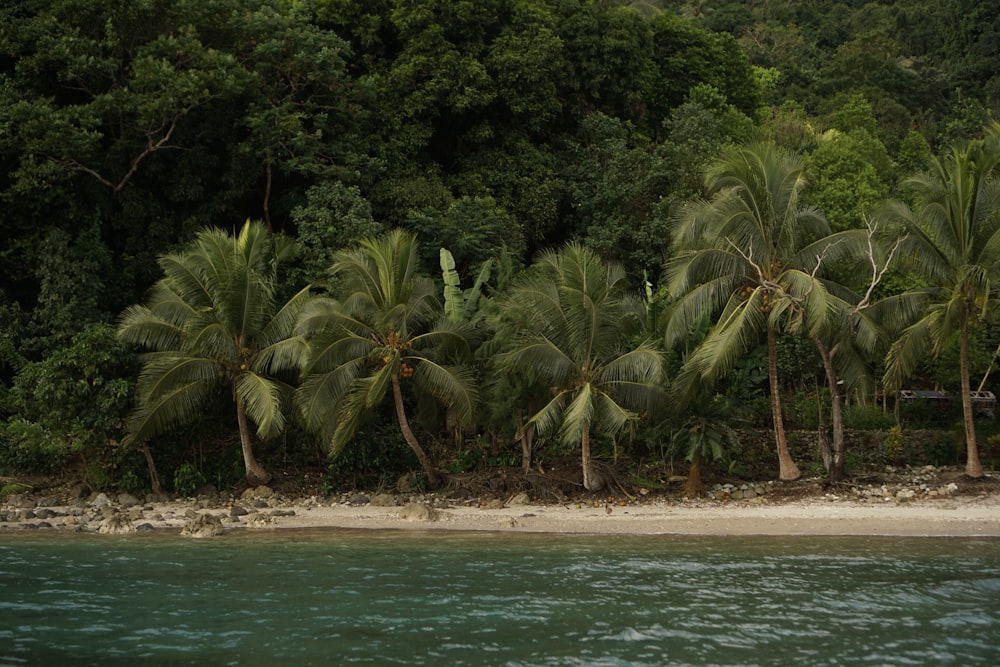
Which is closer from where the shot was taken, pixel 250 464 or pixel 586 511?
pixel 586 511

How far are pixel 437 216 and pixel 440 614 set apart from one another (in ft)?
51.2

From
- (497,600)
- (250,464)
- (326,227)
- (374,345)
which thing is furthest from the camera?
(326,227)

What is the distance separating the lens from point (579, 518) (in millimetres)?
20266

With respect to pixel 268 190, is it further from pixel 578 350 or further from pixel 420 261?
pixel 578 350

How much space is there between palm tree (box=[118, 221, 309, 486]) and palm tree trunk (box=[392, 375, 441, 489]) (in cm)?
231

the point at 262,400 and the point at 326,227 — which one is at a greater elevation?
the point at 326,227

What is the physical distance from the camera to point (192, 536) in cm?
1928

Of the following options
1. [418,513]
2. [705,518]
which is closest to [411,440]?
[418,513]

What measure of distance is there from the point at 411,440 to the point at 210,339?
4.87 metres

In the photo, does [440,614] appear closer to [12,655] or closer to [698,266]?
[12,655]

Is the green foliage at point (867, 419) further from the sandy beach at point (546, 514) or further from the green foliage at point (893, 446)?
the sandy beach at point (546, 514)

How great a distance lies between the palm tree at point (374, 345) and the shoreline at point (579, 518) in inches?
69.2

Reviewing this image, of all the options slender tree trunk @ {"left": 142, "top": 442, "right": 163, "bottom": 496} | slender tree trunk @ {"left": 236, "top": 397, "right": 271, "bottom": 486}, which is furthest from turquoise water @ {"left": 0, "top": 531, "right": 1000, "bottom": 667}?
slender tree trunk @ {"left": 236, "top": 397, "right": 271, "bottom": 486}

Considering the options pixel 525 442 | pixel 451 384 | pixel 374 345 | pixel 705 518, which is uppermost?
pixel 374 345
